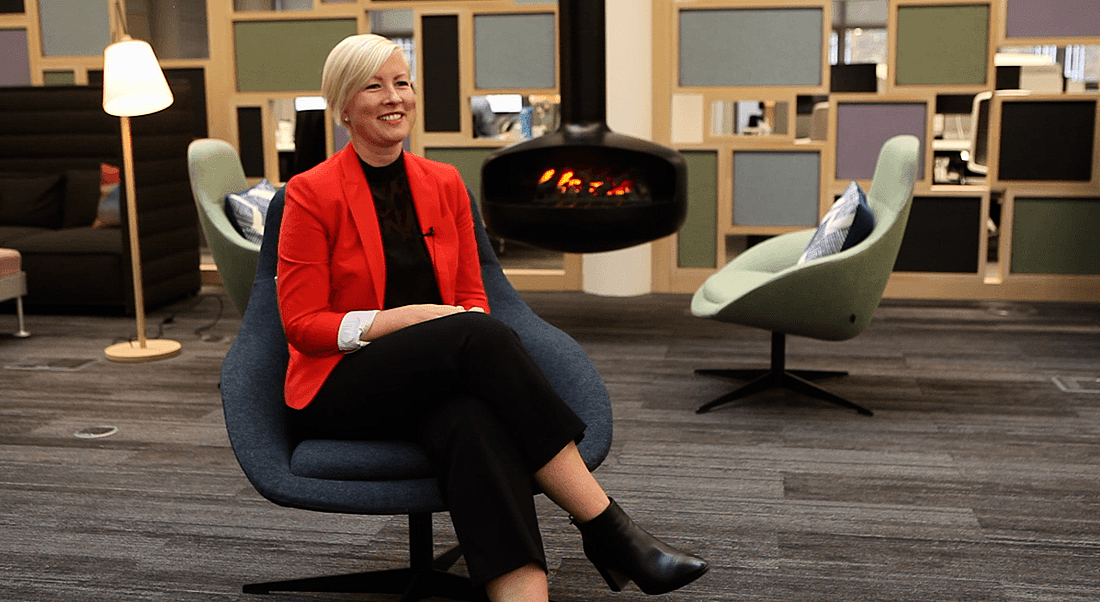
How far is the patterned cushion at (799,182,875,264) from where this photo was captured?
339 cm

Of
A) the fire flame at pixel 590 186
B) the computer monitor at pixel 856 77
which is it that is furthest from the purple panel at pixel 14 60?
the computer monitor at pixel 856 77

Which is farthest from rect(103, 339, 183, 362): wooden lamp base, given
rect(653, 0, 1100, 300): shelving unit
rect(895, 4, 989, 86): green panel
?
rect(895, 4, 989, 86): green panel

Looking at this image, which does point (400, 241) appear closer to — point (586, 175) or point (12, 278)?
point (586, 175)

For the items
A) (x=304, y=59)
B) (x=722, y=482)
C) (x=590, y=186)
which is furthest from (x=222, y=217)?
(x=304, y=59)

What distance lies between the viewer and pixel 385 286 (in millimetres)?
2018

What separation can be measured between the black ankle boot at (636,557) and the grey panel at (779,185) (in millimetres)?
3873

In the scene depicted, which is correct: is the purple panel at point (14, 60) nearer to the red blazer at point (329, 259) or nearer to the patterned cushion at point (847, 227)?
the patterned cushion at point (847, 227)

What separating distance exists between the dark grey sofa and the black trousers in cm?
359

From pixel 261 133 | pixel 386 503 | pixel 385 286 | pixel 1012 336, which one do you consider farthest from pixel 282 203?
pixel 261 133

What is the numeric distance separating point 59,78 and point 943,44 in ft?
16.1

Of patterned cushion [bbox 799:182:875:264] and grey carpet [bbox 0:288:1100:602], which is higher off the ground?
patterned cushion [bbox 799:182:875:264]

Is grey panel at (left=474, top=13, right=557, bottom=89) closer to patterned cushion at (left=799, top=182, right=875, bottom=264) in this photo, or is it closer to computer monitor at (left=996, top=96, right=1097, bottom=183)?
computer monitor at (left=996, top=96, right=1097, bottom=183)

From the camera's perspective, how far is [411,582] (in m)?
2.09

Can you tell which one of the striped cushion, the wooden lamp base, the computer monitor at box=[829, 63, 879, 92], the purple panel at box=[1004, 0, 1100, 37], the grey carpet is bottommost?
the grey carpet
